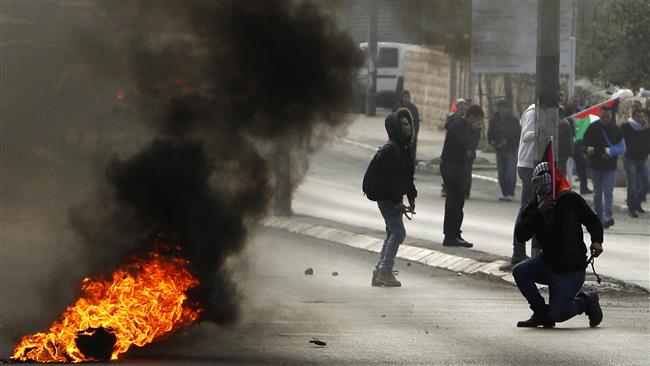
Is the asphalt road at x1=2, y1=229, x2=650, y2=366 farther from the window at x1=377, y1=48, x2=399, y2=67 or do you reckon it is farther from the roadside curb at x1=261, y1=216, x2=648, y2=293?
the window at x1=377, y1=48, x2=399, y2=67

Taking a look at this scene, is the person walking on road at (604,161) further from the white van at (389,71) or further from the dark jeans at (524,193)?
the white van at (389,71)

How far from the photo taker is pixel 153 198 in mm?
10578

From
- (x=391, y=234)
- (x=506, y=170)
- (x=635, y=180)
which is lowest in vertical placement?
(x=506, y=170)

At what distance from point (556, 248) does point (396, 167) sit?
3.27m

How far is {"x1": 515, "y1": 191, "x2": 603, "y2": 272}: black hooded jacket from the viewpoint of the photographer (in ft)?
36.8

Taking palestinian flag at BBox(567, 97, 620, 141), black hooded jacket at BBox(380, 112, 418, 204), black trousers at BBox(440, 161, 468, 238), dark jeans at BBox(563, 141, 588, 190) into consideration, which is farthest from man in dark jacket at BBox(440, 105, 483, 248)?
dark jeans at BBox(563, 141, 588, 190)

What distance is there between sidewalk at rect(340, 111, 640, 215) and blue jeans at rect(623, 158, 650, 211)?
61 cm

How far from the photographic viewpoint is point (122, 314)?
9656 millimetres

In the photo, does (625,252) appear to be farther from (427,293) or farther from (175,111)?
(175,111)

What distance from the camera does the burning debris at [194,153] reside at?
32.3 feet

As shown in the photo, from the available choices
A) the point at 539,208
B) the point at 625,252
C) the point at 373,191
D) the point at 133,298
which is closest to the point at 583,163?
the point at 625,252

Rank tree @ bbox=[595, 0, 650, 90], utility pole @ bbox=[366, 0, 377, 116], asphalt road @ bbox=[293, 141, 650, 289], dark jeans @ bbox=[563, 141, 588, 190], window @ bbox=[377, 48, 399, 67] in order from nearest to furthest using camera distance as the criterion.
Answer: asphalt road @ bbox=[293, 141, 650, 289] → dark jeans @ bbox=[563, 141, 588, 190] → tree @ bbox=[595, 0, 650, 90] → utility pole @ bbox=[366, 0, 377, 116] → window @ bbox=[377, 48, 399, 67]

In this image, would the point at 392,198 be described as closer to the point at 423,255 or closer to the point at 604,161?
the point at 423,255

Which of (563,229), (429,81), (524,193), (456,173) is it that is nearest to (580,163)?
(456,173)
